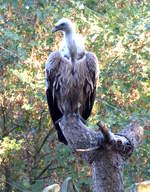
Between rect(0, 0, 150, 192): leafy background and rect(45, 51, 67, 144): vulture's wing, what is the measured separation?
72.1 inches

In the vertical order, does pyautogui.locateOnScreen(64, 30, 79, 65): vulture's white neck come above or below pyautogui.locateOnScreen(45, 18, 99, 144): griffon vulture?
above

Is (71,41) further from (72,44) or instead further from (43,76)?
(43,76)

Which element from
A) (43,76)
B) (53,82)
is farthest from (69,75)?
(43,76)

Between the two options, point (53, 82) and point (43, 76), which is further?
point (43, 76)

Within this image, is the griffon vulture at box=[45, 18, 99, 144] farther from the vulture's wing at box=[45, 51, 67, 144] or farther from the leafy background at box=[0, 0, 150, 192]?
the leafy background at box=[0, 0, 150, 192]

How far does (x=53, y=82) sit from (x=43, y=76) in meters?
2.20

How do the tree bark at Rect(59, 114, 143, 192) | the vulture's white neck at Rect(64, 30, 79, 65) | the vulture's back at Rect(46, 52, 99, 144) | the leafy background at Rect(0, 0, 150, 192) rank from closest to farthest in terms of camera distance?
the tree bark at Rect(59, 114, 143, 192)
the vulture's white neck at Rect(64, 30, 79, 65)
the vulture's back at Rect(46, 52, 99, 144)
the leafy background at Rect(0, 0, 150, 192)

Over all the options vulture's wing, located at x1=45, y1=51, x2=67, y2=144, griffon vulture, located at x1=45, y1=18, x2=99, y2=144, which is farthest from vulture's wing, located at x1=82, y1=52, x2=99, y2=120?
vulture's wing, located at x1=45, y1=51, x2=67, y2=144

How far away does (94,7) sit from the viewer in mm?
10992

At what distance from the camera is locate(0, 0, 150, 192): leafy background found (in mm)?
9086

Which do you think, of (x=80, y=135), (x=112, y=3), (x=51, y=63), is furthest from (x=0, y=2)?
(x=80, y=135)

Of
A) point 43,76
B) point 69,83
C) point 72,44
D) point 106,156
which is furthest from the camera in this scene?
point 43,76


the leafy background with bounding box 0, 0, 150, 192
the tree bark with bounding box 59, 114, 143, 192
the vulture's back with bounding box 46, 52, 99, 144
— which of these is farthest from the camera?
the leafy background with bounding box 0, 0, 150, 192

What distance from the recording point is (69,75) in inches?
261
